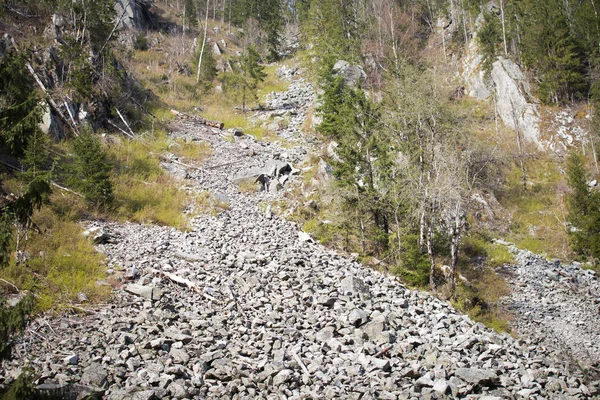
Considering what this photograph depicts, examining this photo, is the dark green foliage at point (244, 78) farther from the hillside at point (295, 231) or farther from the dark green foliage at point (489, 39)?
the dark green foliage at point (489, 39)

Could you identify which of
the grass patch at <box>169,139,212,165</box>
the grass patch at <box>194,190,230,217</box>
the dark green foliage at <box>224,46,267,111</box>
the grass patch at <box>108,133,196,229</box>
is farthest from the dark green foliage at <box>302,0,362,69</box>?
the grass patch at <box>194,190,230,217</box>

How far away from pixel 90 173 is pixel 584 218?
87.4ft

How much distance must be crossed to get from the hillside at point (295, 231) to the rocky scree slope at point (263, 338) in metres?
0.06

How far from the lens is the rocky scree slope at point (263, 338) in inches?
265

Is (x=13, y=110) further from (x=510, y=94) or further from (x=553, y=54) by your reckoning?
(x=553, y=54)

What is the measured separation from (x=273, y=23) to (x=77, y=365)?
62051 millimetres

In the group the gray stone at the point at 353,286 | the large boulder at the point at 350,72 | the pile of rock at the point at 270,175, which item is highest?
the large boulder at the point at 350,72

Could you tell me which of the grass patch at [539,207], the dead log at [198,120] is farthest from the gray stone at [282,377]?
the dead log at [198,120]

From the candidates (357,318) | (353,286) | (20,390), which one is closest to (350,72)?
(353,286)

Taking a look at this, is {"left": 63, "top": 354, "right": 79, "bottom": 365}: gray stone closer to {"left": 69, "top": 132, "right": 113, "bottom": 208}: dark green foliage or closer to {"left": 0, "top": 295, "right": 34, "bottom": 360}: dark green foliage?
{"left": 0, "top": 295, "right": 34, "bottom": 360}: dark green foliage

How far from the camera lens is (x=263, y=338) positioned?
8688 mm

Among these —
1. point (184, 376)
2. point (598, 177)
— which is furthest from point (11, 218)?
point (598, 177)

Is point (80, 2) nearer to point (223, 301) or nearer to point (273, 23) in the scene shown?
point (223, 301)

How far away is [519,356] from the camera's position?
9477mm
